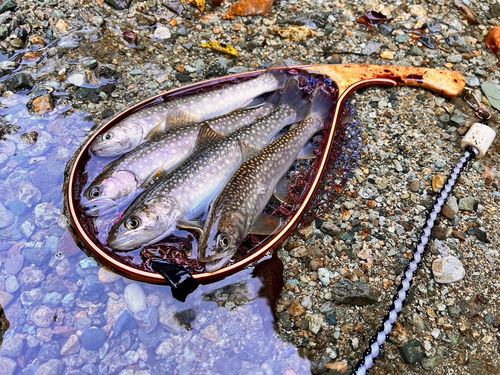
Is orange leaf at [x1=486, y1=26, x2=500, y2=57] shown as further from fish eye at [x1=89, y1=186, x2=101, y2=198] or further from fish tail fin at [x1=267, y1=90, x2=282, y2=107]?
fish eye at [x1=89, y1=186, x2=101, y2=198]

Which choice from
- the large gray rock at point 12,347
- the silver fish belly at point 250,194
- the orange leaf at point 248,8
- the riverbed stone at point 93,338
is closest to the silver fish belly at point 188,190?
the silver fish belly at point 250,194

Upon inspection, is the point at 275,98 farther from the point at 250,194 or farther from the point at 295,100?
the point at 250,194

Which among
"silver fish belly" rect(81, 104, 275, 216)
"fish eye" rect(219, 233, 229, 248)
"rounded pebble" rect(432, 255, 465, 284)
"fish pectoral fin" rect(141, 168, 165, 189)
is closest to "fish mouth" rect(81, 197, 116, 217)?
"silver fish belly" rect(81, 104, 275, 216)

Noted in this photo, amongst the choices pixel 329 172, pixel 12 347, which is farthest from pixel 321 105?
pixel 12 347

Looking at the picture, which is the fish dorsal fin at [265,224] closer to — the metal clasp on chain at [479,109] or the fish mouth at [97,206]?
the fish mouth at [97,206]

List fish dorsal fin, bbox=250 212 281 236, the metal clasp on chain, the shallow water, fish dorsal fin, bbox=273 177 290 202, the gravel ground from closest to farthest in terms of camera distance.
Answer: the shallow water < the gravel ground < fish dorsal fin, bbox=250 212 281 236 < fish dorsal fin, bbox=273 177 290 202 < the metal clasp on chain

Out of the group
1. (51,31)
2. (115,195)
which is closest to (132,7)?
(51,31)
